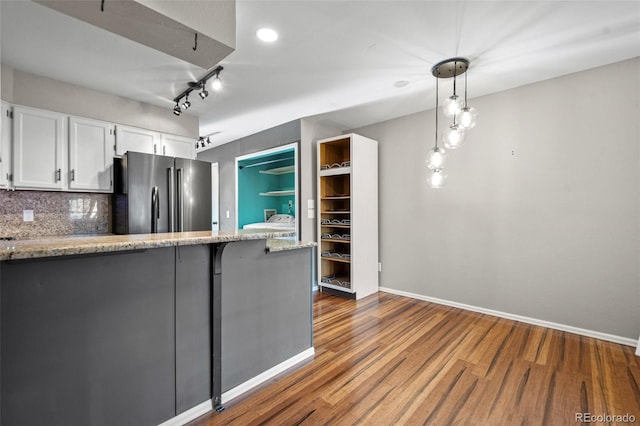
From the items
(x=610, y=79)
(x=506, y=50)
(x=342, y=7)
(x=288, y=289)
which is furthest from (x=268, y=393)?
(x=610, y=79)

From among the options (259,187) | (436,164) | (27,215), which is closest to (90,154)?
(27,215)

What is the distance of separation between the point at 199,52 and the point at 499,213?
11.0 ft

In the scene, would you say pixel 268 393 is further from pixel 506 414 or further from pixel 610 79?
pixel 610 79

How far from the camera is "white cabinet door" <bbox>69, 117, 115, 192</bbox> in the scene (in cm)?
295

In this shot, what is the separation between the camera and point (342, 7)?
1837 millimetres

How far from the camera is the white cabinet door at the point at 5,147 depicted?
2546 millimetres

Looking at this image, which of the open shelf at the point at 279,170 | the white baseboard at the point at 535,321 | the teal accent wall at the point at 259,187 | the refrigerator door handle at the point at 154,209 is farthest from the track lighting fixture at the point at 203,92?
the white baseboard at the point at 535,321

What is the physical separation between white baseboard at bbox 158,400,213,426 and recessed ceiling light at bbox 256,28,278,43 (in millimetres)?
2559

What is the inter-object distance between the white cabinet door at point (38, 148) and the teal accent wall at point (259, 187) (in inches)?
109

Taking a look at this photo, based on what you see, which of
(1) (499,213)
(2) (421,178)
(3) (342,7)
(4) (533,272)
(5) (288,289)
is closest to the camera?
(3) (342,7)

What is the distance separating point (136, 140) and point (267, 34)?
7.53 feet

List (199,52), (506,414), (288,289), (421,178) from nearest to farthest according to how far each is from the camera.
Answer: (199,52)
(506,414)
(288,289)
(421,178)

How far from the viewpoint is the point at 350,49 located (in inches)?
91.4

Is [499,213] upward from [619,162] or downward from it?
downward
